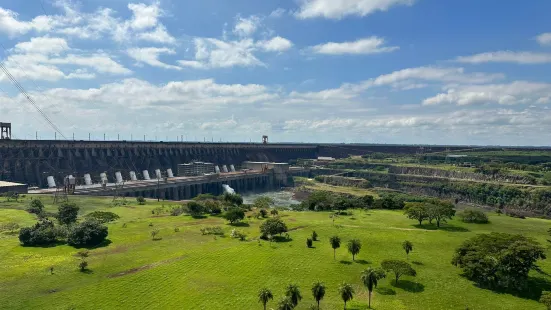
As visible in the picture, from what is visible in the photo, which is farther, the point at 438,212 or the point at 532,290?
the point at 438,212

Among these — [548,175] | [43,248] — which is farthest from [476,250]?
[548,175]

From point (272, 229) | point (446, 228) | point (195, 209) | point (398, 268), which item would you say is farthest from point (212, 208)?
point (446, 228)

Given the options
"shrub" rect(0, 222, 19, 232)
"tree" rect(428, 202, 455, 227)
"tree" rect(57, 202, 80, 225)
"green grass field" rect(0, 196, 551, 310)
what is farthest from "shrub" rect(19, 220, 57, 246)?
"tree" rect(428, 202, 455, 227)

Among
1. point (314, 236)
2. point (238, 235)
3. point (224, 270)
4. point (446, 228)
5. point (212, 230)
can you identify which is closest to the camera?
point (224, 270)

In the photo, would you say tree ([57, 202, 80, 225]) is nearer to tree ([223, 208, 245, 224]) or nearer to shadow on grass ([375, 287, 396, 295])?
tree ([223, 208, 245, 224])

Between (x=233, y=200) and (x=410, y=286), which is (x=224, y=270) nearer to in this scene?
(x=410, y=286)
